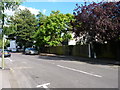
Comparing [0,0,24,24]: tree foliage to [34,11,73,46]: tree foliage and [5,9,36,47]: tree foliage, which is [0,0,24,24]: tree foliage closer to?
[34,11,73,46]: tree foliage

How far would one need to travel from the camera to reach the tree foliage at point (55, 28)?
30.1m

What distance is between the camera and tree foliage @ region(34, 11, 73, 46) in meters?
30.1

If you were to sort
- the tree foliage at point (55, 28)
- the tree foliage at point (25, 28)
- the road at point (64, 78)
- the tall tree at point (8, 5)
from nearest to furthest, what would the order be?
the road at point (64, 78)
the tall tree at point (8, 5)
the tree foliage at point (55, 28)
the tree foliage at point (25, 28)

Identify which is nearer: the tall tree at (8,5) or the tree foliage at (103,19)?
the tall tree at (8,5)

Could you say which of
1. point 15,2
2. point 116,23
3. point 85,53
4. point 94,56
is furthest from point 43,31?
point 15,2

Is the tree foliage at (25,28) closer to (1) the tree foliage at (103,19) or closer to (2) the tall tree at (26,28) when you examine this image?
(2) the tall tree at (26,28)

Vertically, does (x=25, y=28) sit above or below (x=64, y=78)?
above

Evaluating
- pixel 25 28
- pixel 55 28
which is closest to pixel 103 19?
pixel 55 28

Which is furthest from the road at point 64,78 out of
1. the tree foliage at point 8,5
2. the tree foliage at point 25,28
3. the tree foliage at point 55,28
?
the tree foliage at point 25,28

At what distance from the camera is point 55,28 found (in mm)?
30234

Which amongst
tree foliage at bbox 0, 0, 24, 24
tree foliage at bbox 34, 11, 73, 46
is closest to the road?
tree foliage at bbox 0, 0, 24, 24

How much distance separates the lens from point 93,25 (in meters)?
16.4

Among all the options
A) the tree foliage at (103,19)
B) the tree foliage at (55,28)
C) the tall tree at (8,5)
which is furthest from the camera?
the tree foliage at (55,28)

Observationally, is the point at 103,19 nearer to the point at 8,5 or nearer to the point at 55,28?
the point at 8,5
